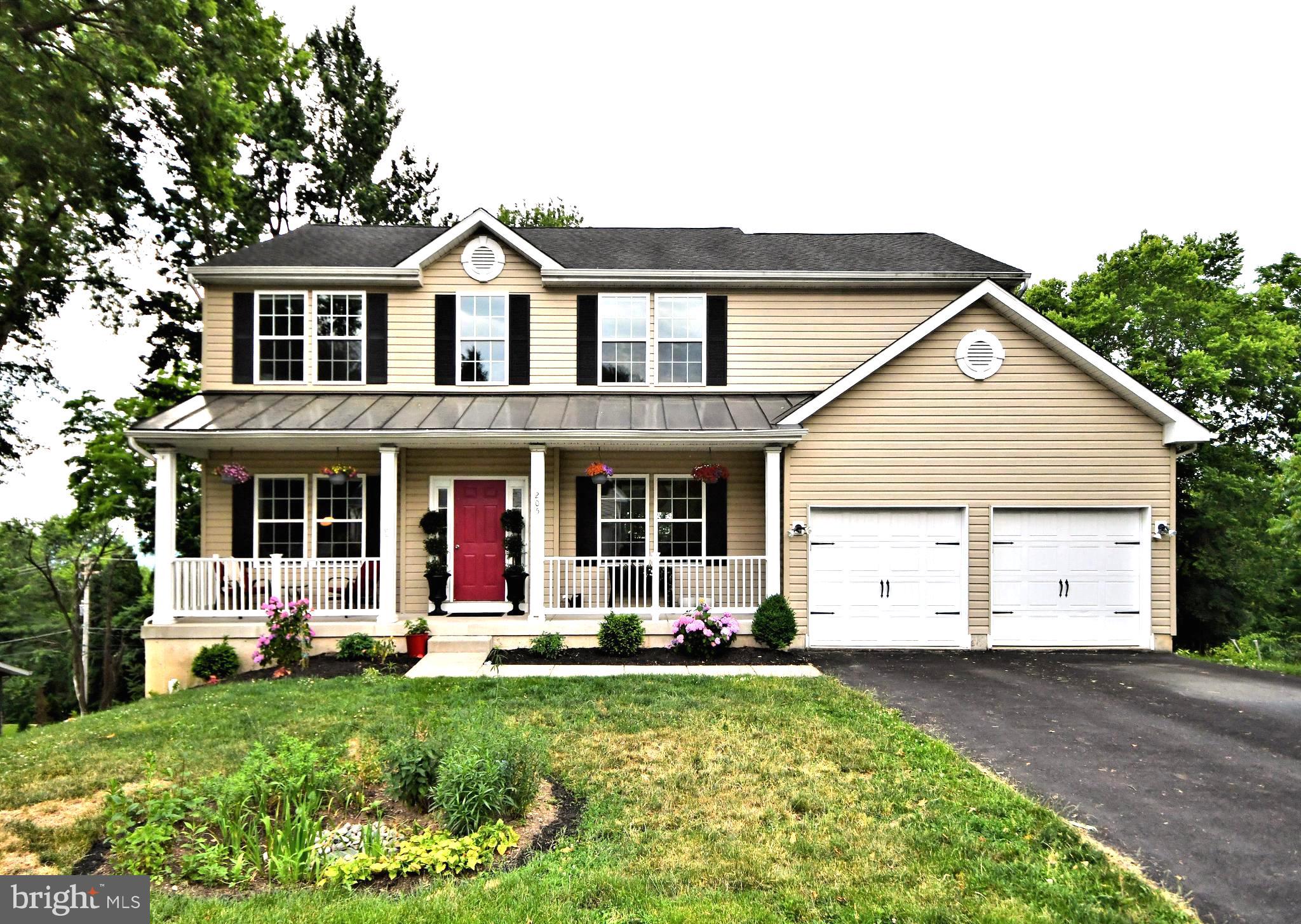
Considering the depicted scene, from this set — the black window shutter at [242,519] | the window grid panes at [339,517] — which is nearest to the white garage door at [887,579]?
the window grid panes at [339,517]

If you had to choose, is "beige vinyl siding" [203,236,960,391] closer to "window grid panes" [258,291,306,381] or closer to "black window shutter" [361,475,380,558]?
"window grid panes" [258,291,306,381]

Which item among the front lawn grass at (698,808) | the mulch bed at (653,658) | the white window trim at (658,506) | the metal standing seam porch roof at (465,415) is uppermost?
the metal standing seam porch roof at (465,415)

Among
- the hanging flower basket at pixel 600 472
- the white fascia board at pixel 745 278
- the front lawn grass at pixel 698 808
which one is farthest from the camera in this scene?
the white fascia board at pixel 745 278

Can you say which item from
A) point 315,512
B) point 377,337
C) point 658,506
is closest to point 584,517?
point 658,506

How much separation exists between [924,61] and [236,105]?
49.1ft

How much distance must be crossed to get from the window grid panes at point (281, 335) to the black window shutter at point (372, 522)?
2.65m

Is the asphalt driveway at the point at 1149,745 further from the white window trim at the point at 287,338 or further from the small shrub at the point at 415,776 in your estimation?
the white window trim at the point at 287,338

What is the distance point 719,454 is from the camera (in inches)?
427

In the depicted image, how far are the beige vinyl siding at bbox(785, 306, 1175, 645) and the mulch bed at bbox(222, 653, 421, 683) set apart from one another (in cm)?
589

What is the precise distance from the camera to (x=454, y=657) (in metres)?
9.01

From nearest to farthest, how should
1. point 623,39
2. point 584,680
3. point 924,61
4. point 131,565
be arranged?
point 584,680 → point 924,61 → point 623,39 → point 131,565

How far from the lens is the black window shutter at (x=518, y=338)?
1116 cm

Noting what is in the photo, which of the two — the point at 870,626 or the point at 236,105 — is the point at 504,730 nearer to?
the point at 870,626

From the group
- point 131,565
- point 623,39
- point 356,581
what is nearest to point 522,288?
point 356,581
